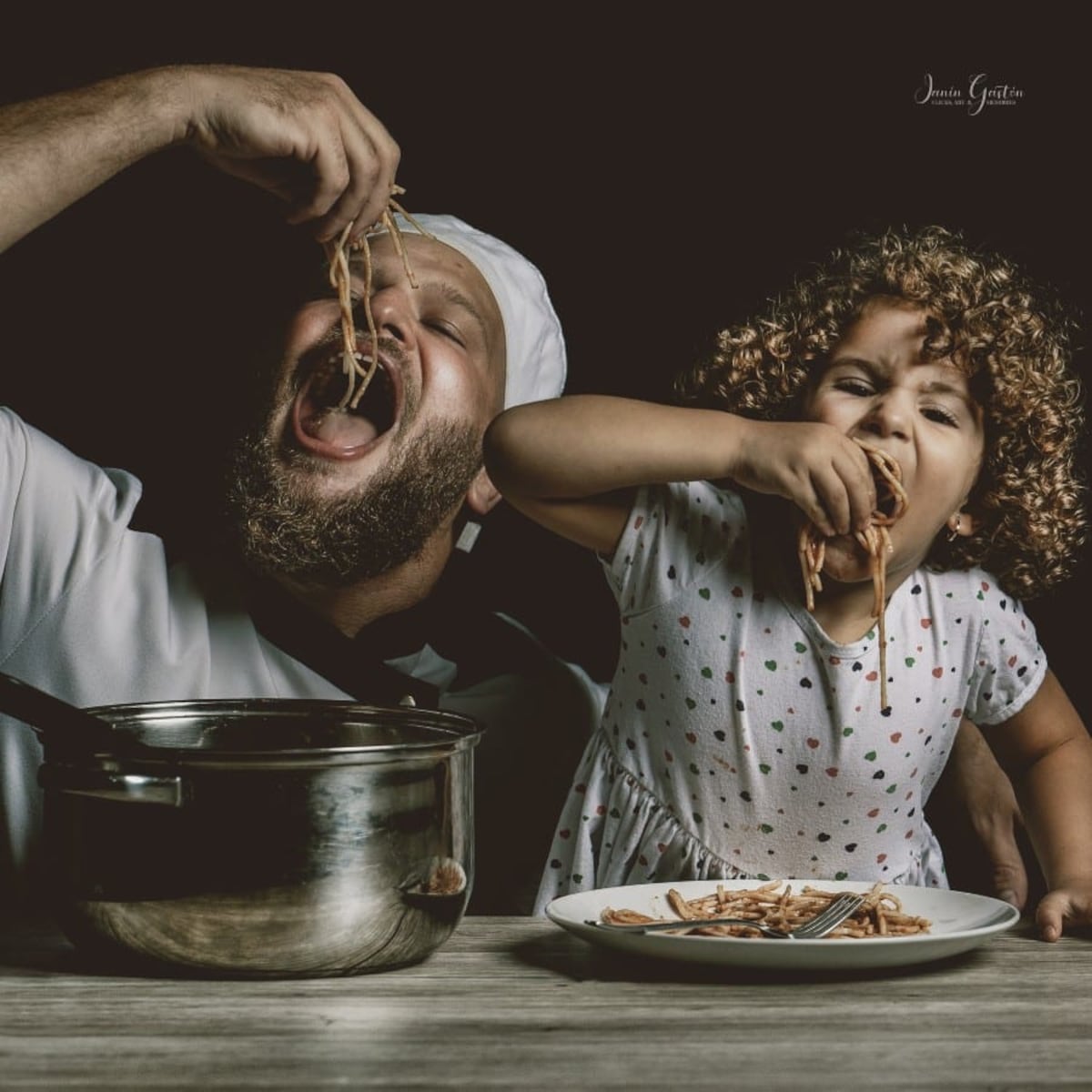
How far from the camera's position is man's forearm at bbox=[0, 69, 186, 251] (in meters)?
1.50

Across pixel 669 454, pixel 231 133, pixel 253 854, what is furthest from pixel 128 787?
pixel 231 133

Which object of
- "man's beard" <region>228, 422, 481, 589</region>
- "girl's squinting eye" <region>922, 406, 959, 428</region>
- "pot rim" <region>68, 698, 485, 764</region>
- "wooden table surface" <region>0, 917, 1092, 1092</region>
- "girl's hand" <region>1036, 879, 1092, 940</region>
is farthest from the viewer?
"man's beard" <region>228, 422, 481, 589</region>

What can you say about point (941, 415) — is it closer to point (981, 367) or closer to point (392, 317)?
point (981, 367)

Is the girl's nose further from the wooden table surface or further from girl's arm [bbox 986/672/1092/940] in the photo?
the wooden table surface

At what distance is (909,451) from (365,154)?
2.49ft

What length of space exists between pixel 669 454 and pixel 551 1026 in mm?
757

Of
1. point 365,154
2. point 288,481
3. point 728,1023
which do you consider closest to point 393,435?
point 288,481

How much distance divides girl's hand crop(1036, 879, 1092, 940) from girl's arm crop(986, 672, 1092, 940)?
141mm

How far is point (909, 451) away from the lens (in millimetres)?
1714

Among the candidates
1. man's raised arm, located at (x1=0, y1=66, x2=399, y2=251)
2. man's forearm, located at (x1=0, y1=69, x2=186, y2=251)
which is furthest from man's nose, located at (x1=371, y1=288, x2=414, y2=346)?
man's forearm, located at (x1=0, y1=69, x2=186, y2=251)

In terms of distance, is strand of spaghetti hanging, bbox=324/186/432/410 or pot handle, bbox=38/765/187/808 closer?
pot handle, bbox=38/765/187/808

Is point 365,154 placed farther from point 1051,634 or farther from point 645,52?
point 1051,634

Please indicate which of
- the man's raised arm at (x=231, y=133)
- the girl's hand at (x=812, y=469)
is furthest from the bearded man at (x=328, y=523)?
the girl's hand at (x=812, y=469)

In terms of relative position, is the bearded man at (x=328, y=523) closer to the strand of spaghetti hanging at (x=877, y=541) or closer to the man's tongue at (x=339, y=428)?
the man's tongue at (x=339, y=428)
